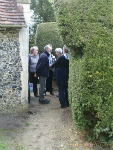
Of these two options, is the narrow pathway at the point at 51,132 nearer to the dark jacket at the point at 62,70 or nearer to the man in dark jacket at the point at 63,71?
the man in dark jacket at the point at 63,71

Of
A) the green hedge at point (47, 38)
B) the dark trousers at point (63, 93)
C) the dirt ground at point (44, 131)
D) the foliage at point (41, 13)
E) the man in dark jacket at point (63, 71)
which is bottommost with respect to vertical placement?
the dirt ground at point (44, 131)

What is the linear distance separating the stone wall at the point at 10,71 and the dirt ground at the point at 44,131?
477 mm

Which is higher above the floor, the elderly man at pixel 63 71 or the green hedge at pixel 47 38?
the green hedge at pixel 47 38

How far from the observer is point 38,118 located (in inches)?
235

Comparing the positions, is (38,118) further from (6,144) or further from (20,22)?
(20,22)

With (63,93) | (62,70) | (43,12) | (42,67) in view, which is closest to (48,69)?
(42,67)

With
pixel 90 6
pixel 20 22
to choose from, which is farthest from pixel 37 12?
pixel 90 6

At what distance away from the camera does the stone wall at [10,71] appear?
19.0ft

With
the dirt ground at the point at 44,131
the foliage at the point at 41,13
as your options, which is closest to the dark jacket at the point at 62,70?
the dirt ground at the point at 44,131

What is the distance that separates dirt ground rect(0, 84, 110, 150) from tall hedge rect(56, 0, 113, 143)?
1.63 feet

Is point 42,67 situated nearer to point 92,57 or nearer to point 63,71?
point 63,71

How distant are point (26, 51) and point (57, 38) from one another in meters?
4.73

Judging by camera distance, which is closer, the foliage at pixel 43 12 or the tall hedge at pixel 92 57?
the tall hedge at pixel 92 57

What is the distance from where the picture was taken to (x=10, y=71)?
587 cm
